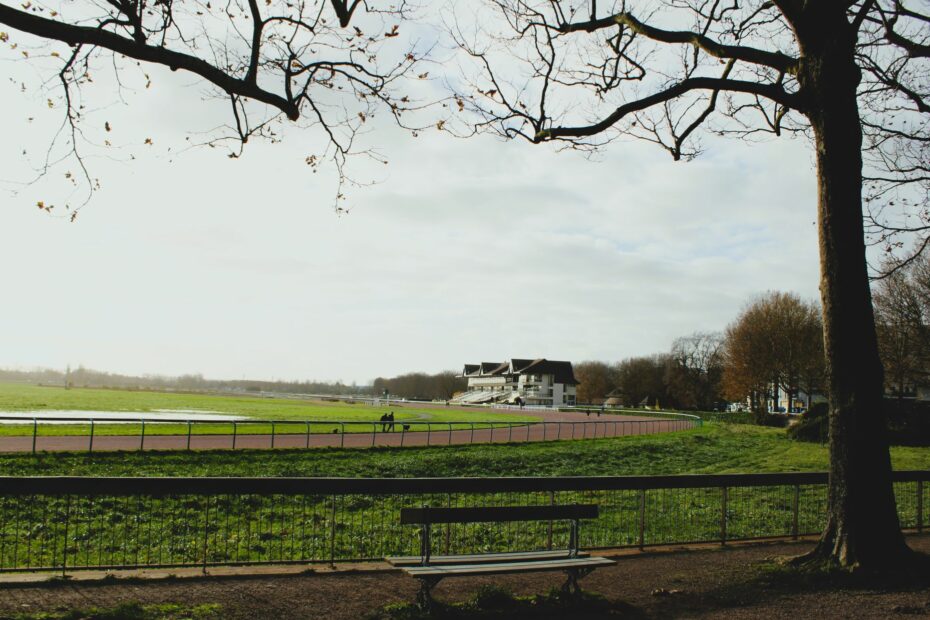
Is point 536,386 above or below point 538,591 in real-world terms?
above

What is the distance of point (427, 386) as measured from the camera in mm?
165500

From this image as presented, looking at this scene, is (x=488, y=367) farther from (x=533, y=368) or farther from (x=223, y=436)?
(x=223, y=436)

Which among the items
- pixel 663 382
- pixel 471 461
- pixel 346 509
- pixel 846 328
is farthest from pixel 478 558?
pixel 663 382

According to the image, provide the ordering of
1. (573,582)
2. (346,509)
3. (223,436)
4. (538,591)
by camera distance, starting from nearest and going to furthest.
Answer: (573,582), (538,591), (346,509), (223,436)

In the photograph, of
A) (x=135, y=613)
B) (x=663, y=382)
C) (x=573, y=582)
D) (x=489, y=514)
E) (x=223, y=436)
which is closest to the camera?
(x=135, y=613)

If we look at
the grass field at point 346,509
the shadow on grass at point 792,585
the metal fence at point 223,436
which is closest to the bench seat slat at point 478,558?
the shadow on grass at point 792,585

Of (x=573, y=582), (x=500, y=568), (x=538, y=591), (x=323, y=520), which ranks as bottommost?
(x=323, y=520)

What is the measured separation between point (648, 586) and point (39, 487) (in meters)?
6.00

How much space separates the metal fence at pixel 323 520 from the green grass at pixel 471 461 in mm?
5620

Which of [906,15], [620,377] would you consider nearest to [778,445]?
[906,15]

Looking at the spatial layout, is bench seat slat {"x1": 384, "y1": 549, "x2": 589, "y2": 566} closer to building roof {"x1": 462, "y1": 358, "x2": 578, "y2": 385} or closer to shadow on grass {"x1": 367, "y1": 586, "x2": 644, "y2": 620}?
shadow on grass {"x1": 367, "y1": 586, "x2": 644, "y2": 620}

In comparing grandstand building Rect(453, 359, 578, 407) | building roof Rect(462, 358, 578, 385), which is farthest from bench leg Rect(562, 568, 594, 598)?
building roof Rect(462, 358, 578, 385)

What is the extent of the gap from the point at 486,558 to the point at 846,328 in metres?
4.85

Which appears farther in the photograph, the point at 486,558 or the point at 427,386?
the point at 427,386
